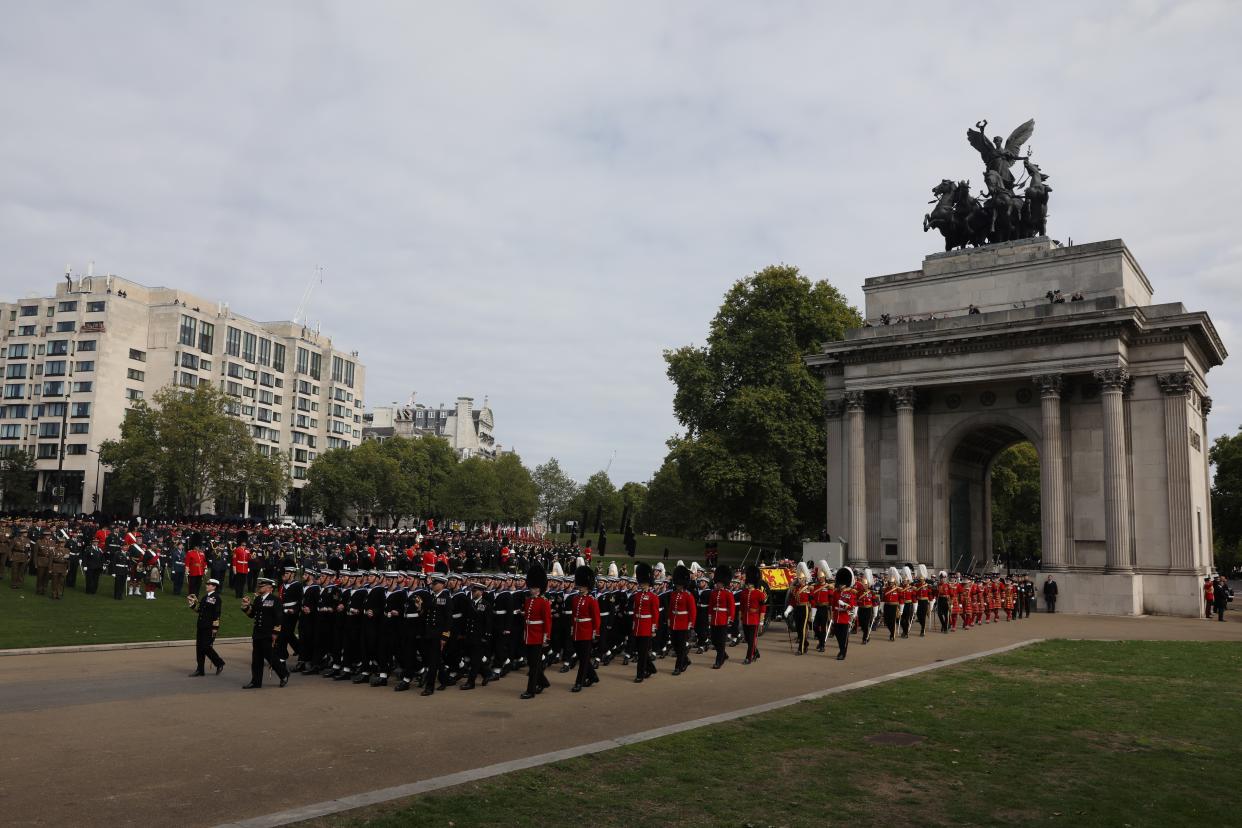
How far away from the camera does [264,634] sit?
635 inches

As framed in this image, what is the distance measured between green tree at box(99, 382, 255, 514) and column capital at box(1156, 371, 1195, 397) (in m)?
60.7

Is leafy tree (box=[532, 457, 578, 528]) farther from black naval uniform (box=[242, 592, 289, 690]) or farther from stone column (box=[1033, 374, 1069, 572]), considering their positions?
black naval uniform (box=[242, 592, 289, 690])

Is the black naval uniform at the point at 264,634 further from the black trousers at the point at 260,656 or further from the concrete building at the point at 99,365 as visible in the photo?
the concrete building at the point at 99,365

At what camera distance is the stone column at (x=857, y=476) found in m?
44.1

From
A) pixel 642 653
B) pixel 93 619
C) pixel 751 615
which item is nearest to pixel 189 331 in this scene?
pixel 93 619

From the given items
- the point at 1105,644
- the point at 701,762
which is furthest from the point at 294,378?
the point at 701,762

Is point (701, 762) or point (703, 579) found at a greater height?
point (703, 579)

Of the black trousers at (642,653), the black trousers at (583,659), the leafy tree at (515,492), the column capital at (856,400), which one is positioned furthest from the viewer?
the leafy tree at (515,492)

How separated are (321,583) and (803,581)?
12.2 metres

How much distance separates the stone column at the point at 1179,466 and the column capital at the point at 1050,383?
3.83 meters

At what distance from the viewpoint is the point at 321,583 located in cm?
1861

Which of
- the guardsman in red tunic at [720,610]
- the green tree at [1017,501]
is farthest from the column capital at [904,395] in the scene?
the green tree at [1017,501]

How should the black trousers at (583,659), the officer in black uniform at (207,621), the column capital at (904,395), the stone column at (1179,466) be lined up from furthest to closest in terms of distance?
the column capital at (904,395) → the stone column at (1179,466) → the officer in black uniform at (207,621) → the black trousers at (583,659)

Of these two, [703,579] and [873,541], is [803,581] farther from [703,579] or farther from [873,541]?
[873,541]
